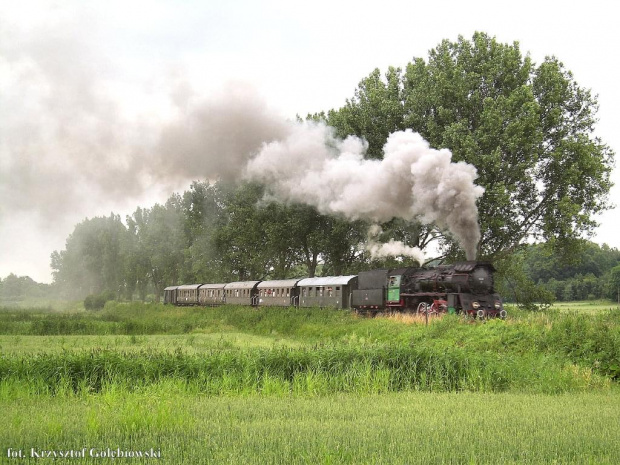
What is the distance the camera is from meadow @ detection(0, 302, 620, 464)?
799 cm

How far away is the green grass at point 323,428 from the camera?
7.70 m

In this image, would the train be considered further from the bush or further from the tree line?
the bush

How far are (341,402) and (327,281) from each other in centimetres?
2859

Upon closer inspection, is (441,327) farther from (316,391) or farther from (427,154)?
(316,391)

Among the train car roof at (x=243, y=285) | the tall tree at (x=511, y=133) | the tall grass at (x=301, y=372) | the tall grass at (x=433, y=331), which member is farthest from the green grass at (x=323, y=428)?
the train car roof at (x=243, y=285)

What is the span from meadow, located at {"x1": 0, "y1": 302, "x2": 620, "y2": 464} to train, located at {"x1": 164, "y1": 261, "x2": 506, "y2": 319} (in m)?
5.33

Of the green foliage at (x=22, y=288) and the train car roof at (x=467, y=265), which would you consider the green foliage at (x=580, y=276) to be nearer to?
the train car roof at (x=467, y=265)

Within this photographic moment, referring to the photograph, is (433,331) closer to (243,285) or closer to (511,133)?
(511,133)

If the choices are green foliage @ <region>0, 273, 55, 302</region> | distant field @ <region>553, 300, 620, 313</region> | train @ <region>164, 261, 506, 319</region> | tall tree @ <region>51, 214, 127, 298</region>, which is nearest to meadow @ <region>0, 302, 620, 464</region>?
train @ <region>164, 261, 506, 319</region>

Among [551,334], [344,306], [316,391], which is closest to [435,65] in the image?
[344,306]

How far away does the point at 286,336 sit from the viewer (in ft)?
105

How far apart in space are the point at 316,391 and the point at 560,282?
269 feet

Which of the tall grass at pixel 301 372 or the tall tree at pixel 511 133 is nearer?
the tall grass at pixel 301 372

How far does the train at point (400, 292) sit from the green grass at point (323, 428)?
1520cm
